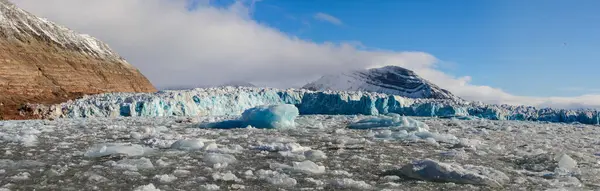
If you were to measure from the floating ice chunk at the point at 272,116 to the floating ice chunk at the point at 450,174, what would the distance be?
8718 millimetres

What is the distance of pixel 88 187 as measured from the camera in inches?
211

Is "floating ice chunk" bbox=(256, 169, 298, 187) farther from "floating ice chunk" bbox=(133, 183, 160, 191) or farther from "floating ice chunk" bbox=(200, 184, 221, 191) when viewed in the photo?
"floating ice chunk" bbox=(133, 183, 160, 191)

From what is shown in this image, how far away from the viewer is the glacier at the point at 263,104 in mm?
33312

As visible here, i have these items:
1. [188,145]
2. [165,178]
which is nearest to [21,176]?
[165,178]

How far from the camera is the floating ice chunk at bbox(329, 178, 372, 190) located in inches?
221

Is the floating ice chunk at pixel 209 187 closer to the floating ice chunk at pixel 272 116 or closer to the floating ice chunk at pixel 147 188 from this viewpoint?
the floating ice chunk at pixel 147 188

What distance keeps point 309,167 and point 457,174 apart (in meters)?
2.11

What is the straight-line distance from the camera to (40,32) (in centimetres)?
5253

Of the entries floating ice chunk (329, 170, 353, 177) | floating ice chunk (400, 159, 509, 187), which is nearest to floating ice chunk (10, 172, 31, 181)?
floating ice chunk (329, 170, 353, 177)

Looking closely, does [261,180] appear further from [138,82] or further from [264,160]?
[138,82]

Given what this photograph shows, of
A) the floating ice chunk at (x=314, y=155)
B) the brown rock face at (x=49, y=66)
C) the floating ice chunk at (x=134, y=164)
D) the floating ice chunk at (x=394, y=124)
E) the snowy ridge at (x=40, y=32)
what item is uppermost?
the snowy ridge at (x=40, y=32)

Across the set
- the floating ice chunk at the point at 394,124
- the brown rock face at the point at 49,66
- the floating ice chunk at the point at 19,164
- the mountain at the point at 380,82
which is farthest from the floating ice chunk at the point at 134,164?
the mountain at the point at 380,82

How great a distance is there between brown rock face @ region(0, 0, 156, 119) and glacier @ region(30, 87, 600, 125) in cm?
459

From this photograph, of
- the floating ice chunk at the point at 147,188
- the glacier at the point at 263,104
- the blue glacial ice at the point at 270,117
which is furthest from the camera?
the glacier at the point at 263,104
